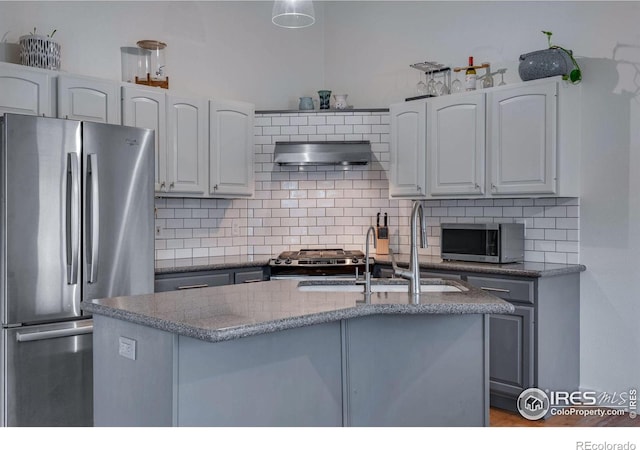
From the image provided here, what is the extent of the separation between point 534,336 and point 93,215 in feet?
9.23

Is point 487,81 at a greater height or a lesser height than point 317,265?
greater

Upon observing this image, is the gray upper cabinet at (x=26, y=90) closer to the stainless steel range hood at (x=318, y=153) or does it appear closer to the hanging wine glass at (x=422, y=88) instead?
the stainless steel range hood at (x=318, y=153)

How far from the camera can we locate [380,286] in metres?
3.11

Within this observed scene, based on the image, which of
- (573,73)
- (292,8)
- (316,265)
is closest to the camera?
(292,8)

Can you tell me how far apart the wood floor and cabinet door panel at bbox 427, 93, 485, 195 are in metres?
1.57

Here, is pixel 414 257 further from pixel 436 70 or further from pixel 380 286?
pixel 436 70

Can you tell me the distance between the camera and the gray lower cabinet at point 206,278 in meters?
4.37

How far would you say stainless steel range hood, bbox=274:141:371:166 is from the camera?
17.1 feet

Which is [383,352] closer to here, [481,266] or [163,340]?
[163,340]

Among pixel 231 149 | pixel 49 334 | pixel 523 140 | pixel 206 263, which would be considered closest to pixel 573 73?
pixel 523 140

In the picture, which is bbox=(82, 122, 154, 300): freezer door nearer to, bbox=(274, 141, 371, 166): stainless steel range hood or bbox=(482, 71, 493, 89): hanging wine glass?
bbox=(274, 141, 371, 166): stainless steel range hood

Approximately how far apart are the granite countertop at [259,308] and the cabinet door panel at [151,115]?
1.84 metres

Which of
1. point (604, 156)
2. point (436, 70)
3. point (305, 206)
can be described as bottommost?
point (305, 206)
